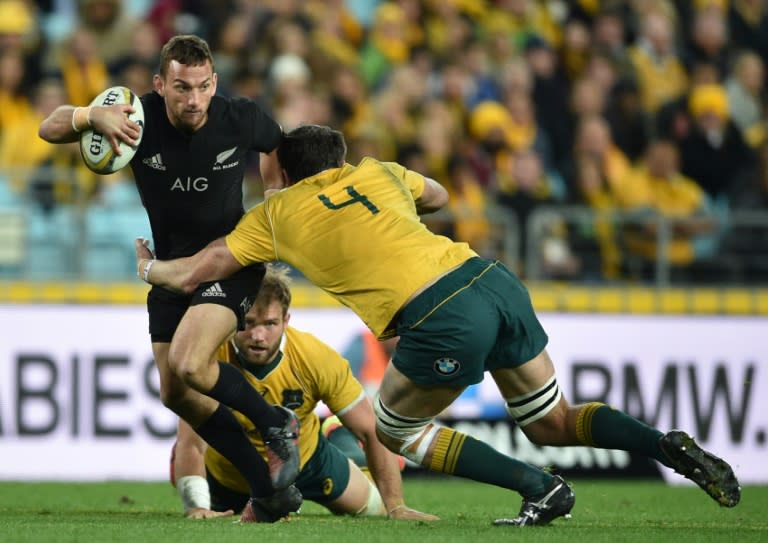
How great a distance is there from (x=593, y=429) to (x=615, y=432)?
102 millimetres

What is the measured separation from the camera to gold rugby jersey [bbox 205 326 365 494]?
7793mm

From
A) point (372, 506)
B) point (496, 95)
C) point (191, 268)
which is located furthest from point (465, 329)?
point (496, 95)

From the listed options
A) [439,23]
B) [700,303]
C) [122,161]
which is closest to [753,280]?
[700,303]

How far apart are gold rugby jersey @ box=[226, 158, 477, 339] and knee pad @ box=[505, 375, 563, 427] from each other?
0.68 meters

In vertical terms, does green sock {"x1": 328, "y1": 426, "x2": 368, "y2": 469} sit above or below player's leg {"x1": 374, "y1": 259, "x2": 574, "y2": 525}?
below

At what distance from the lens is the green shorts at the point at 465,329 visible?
652 cm

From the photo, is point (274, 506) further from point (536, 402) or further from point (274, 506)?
point (536, 402)

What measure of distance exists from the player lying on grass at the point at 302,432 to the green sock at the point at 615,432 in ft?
3.39

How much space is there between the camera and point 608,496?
9.96 meters

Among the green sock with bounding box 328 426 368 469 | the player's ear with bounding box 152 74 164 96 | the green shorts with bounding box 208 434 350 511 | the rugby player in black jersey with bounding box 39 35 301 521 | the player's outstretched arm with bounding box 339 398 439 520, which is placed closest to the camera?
the rugby player in black jersey with bounding box 39 35 301 521

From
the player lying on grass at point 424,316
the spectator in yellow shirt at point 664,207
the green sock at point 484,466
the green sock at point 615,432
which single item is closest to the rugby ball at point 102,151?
the player lying on grass at point 424,316

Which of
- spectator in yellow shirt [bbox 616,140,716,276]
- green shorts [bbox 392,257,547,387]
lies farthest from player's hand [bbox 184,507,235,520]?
spectator in yellow shirt [bbox 616,140,716,276]

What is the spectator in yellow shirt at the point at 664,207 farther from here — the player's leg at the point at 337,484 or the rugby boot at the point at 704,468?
the rugby boot at the point at 704,468

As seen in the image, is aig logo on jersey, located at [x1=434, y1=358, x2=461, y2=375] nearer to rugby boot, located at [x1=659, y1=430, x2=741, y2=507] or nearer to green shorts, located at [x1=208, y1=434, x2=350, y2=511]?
rugby boot, located at [x1=659, y1=430, x2=741, y2=507]
